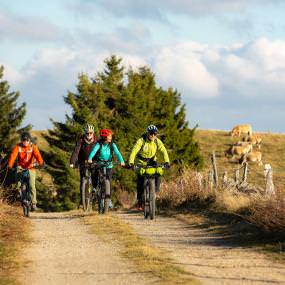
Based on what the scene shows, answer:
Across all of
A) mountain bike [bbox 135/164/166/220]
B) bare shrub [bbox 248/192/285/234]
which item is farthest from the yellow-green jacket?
bare shrub [bbox 248/192/285/234]

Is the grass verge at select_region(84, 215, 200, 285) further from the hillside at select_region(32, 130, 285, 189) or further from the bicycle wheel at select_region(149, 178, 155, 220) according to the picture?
the hillside at select_region(32, 130, 285, 189)

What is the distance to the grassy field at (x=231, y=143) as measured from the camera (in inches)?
2790

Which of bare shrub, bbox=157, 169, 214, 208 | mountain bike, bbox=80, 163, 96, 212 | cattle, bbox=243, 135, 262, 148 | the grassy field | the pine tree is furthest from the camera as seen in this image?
cattle, bbox=243, 135, 262, 148

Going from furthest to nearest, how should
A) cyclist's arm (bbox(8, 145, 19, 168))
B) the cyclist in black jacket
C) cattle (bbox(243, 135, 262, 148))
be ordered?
1. cattle (bbox(243, 135, 262, 148))
2. the cyclist in black jacket
3. cyclist's arm (bbox(8, 145, 19, 168))

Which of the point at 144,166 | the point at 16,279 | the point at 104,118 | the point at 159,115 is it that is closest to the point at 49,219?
the point at 144,166

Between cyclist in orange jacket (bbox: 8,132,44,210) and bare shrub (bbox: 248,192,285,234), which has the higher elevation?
cyclist in orange jacket (bbox: 8,132,44,210)

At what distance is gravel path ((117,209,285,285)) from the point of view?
30.6 ft

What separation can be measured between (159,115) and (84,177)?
46.2 meters

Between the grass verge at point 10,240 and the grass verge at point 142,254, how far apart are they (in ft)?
4.71

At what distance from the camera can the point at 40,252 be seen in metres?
12.0

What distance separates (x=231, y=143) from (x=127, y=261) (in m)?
77.1

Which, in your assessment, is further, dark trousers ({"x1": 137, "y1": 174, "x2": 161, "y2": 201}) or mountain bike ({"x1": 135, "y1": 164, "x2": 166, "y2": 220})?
dark trousers ({"x1": 137, "y1": 174, "x2": 161, "y2": 201})

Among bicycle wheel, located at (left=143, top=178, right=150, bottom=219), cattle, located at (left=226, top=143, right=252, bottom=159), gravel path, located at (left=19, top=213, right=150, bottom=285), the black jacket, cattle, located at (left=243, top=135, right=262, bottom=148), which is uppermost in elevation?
cattle, located at (left=243, top=135, right=262, bottom=148)

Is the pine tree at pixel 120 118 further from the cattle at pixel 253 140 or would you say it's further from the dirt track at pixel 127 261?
the dirt track at pixel 127 261
